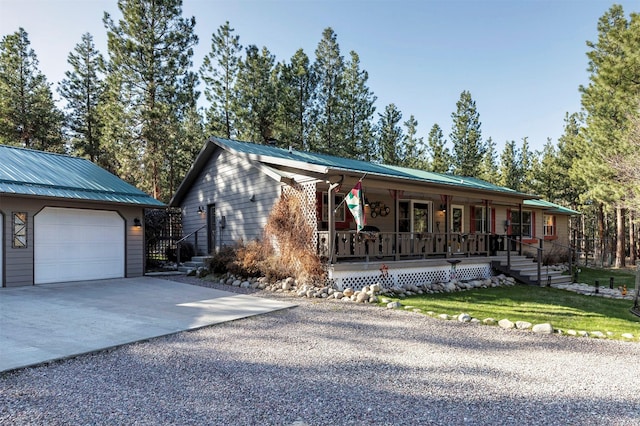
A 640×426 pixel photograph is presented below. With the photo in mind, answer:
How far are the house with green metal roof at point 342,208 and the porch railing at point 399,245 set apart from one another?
0.03m

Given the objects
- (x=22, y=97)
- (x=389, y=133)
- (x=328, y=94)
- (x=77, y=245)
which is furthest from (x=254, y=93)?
(x=77, y=245)

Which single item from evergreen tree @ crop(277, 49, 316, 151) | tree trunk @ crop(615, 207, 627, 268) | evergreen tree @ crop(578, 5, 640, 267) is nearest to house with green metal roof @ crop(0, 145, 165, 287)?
evergreen tree @ crop(277, 49, 316, 151)

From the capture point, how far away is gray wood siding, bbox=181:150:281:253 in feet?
40.9

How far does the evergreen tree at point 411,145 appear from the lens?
104 feet

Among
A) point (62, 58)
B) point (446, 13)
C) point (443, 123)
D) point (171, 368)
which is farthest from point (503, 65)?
point (62, 58)

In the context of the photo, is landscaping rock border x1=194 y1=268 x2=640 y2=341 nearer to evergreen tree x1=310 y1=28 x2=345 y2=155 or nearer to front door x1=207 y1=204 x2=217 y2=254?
front door x1=207 y1=204 x2=217 y2=254

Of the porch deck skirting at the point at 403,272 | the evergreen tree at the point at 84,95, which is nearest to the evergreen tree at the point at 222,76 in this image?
the evergreen tree at the point at 84,95

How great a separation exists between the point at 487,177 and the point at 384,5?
25078mm

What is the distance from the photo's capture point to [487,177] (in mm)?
36031

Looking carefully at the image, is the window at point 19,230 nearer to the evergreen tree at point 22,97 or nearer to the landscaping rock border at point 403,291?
the landscaping rock border at point 403,291

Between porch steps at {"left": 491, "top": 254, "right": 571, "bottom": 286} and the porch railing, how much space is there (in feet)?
2.10

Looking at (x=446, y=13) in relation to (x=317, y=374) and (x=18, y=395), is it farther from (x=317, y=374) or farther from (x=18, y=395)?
(x=18, y=395)

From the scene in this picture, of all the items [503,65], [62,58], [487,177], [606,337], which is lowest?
[606,337]

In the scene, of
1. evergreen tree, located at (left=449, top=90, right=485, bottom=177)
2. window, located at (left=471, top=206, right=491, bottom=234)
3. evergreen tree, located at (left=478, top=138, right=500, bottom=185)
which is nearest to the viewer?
window, located at (left=471, top=206, right=491, bottom=234)
